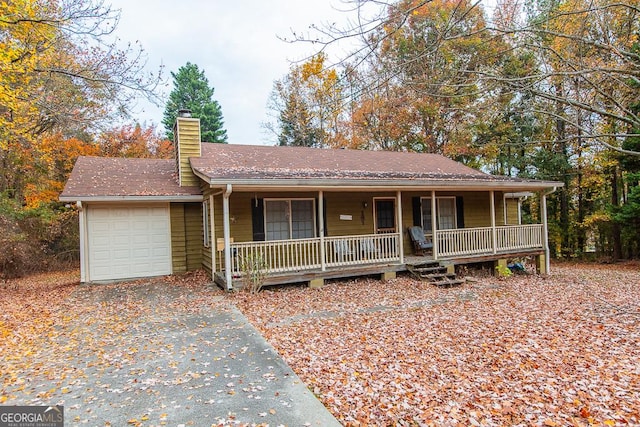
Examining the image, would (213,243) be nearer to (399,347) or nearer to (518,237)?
(399,347)

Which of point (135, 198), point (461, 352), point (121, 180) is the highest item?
point (121, 180)

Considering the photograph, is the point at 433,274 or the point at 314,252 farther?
the point at 433,274

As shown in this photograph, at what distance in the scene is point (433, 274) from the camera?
9273 millimetres

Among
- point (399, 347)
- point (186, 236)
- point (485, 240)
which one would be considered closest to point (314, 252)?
point (186, 236)

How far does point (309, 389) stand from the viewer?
3510 millimetres

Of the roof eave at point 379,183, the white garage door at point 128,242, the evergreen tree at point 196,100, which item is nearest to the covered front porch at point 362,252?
the roof eave at point 379,183

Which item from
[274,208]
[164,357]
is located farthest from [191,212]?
[164,357]

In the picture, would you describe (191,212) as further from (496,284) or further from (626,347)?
(626,347)

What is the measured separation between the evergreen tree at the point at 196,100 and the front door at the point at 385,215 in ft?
70.2

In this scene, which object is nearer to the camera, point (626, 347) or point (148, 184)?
point (626, 347)

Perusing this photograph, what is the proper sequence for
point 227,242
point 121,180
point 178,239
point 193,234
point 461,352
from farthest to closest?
point 193,234
point 178,239
point 121,180
point 227,242
point 461,352

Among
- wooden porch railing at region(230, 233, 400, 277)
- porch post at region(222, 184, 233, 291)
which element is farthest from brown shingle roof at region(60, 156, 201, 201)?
wooden porch railing at region(230, 233, 400, 277)

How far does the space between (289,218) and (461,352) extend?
6.12 meters

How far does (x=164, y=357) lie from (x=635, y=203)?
1610cm
